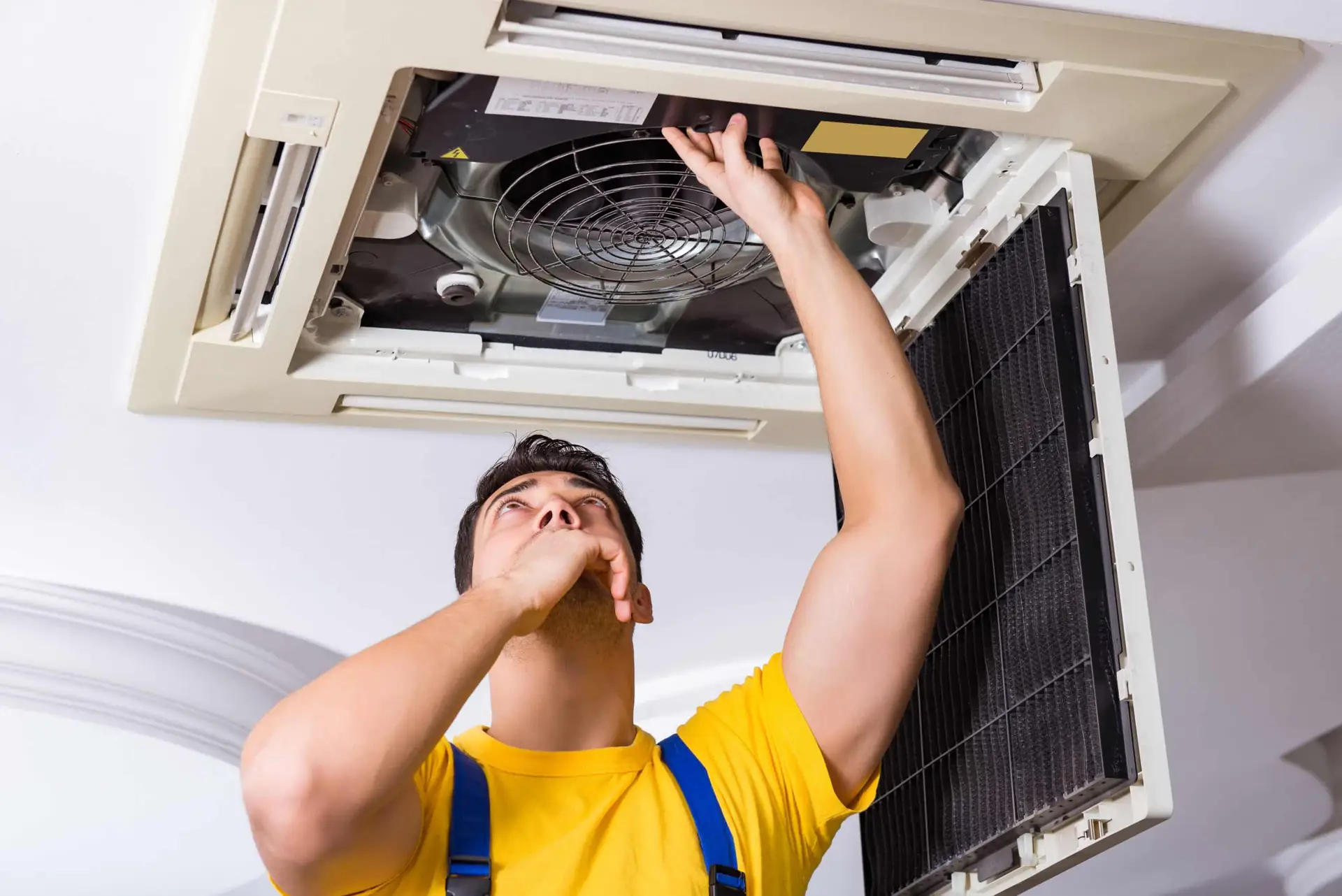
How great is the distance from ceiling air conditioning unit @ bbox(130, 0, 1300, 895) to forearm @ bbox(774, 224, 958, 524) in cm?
12

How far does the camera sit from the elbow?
45.0 inches

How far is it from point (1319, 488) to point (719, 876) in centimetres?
154

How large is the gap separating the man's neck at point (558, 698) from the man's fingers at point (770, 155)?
597mm

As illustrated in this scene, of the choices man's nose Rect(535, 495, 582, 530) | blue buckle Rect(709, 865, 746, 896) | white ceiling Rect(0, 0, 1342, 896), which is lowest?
blue buckle Rect(709, 865, 746, 896)

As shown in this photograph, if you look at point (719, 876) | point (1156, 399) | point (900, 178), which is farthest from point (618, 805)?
point (1156, 399)

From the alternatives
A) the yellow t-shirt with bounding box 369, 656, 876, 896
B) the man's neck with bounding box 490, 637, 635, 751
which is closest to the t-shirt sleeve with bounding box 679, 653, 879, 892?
the yellow t-shirt with bounding box 369, 656, 876, 896

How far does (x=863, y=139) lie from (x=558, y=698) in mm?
741

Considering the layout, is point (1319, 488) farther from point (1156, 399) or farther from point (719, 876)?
point (719, 876)

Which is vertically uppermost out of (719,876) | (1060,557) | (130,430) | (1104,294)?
(130,430)

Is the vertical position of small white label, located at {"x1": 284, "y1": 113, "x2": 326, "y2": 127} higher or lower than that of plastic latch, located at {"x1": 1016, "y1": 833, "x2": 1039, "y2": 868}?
higher

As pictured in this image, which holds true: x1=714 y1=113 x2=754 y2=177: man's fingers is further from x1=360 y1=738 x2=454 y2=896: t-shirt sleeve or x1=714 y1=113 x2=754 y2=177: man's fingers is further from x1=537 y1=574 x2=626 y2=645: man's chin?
x1=360 y1=738 x2=454 y2=896: t-shirt sleeve

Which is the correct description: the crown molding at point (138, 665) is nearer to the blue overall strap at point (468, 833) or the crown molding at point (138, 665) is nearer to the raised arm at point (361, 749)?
the blue overall strap at point (468, 833)

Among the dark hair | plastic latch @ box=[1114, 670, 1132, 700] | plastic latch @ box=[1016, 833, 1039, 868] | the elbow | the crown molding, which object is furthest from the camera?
the crown molding

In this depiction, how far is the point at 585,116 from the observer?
1.45 m
